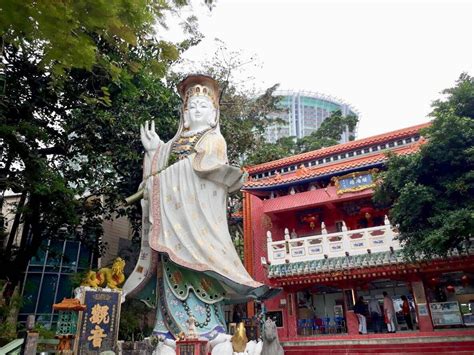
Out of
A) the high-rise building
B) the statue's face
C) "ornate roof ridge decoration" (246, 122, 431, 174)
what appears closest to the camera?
the statue's face

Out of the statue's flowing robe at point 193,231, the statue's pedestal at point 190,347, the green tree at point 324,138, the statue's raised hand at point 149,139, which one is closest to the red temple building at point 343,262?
the statue's flowing robe at point 193,231

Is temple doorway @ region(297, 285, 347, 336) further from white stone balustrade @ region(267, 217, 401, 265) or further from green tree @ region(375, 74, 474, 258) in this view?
green tree @ region(375, 74, 474, 258)

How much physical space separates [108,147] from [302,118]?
56.5 metres

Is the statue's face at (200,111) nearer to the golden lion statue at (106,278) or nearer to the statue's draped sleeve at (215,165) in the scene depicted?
the statue's draped sleeve at (215,165)

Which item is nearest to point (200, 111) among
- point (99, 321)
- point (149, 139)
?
point (149, 139)

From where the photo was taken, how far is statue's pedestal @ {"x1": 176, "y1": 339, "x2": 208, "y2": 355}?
675 centimetres

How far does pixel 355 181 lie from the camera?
1320cm

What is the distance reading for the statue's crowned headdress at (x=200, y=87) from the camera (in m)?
10.1

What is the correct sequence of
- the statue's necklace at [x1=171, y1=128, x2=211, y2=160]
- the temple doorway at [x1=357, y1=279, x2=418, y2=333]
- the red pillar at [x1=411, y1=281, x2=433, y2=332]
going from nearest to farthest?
the statue's necklace at [x1=171, y1=128, x2=211, y2=160]
the red pillar at [x1=411, y1=281, x2=433, y2=332]
the temple doorway at [x1=357, y1=279, x2=418, y2=333]

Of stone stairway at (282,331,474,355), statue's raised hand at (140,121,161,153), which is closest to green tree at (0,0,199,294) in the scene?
statue's raised hand at (140,121,161,153)

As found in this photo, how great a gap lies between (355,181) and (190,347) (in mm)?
8228

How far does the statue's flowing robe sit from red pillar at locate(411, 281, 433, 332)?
212 inches

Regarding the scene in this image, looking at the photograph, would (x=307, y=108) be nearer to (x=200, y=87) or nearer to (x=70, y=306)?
(x=200, y=87)

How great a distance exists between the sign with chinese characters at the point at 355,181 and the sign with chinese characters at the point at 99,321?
7910mm
